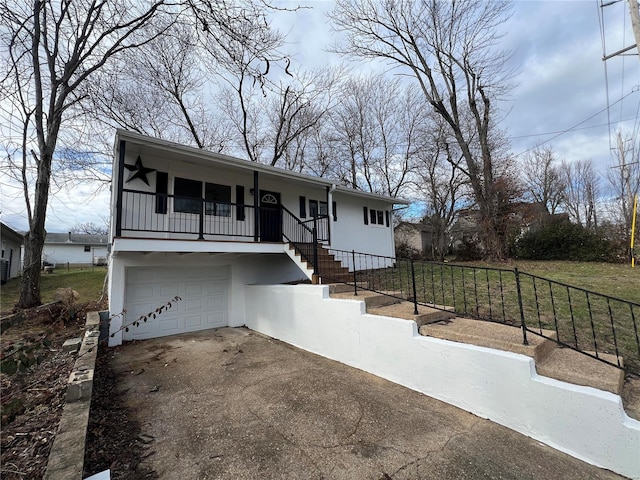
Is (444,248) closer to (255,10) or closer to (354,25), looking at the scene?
(354,25)

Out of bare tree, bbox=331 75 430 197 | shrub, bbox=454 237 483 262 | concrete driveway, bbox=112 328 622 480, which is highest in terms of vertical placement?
bare tree, bbox=331 75 430 197

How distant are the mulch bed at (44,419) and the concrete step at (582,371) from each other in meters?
3.98

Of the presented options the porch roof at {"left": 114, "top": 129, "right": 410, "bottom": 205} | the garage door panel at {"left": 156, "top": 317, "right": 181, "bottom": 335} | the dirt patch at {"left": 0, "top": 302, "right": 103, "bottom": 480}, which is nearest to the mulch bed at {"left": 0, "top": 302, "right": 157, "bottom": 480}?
the dirt patch at {"left": 0, "top": 302, "right": 103, "bottom": 480}

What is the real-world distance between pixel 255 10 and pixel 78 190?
1341 cm

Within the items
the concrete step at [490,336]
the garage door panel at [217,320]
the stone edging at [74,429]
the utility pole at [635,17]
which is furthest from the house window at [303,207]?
the utility pole at [635,17]

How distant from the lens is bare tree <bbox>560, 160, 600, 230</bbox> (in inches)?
902

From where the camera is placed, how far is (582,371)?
2955mm

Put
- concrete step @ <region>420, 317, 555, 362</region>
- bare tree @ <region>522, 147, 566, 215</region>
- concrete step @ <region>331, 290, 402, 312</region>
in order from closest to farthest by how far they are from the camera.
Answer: concrete step @ <region>420, 317, 555, 362</region>, concrete step @ <region>331, 290, 402, 312</region>, bare tree @ <region>522, 147, 566, 215</region>

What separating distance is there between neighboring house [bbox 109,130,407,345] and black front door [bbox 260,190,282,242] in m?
0.03

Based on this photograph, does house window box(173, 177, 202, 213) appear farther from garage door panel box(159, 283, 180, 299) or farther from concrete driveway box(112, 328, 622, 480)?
concrete driveway box(112, 328, 622, 480)

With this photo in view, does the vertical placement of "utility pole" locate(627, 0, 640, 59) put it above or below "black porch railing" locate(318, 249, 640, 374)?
above

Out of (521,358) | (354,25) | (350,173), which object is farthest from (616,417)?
(350,173)

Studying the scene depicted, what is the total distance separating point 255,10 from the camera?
12.3 ft

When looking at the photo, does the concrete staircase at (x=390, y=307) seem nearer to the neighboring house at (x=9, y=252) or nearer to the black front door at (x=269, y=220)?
the black front door at (x=269, y=220)
